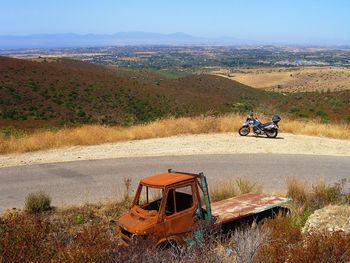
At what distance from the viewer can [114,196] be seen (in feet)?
36.7

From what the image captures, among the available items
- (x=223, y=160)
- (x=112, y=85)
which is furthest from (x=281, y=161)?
(x=112, y=85)

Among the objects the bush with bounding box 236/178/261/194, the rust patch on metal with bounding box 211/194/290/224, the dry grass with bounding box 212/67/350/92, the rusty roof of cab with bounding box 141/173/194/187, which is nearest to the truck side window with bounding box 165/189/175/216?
the rusty roof of cab with bounding box 141/173/194/187

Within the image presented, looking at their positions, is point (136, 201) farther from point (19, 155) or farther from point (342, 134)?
point (342, 134)

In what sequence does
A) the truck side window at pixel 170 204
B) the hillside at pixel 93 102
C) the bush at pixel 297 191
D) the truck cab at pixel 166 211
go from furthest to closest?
the hillside at pixel 93 102 < the bush at pixel 297 191 < the truck side window at pixel 170 204 < the truck cab at pixel 166 211

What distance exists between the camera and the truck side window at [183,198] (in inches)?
316

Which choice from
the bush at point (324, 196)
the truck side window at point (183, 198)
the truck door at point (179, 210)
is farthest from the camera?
the bush at point (324, 196)

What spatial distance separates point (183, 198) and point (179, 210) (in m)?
0.25

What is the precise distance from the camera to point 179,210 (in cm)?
799

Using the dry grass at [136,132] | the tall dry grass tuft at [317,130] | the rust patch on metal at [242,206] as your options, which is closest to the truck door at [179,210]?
the rust patch on metal at [242,206]

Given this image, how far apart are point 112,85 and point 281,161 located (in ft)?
141

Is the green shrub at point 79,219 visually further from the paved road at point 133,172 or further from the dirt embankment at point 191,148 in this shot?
the dirt embankment at point 191,148

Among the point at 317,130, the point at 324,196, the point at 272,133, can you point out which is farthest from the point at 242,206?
the point at 317,130

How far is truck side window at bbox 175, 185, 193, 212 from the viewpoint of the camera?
802cm

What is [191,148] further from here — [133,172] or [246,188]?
[246,188]
